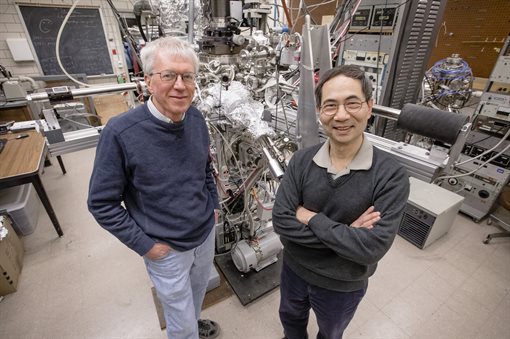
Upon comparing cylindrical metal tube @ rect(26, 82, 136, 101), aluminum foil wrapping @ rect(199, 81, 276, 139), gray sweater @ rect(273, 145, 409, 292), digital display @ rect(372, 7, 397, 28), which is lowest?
gray sweater @ rect(273, 145, 409, 292)

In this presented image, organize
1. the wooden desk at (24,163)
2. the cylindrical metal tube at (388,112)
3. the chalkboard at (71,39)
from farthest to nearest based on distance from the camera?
the chalkboard at (71,39) < the wooden desk at (24,163) < the cylindrical metal tube at (388,112)

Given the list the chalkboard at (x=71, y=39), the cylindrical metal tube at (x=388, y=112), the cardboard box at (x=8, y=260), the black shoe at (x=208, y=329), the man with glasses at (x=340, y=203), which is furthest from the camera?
the chalkboard at (x=71, y=39)

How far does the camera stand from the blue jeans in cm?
118

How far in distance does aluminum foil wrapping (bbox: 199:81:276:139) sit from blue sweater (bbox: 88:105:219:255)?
0.47 ft

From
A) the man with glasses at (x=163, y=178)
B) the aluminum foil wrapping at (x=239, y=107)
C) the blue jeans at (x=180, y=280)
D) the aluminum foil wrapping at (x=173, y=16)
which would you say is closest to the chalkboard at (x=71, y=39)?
the aluminum foil wrapping at (x=173, y=16)

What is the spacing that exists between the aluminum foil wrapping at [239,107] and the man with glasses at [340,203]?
0.26 meters

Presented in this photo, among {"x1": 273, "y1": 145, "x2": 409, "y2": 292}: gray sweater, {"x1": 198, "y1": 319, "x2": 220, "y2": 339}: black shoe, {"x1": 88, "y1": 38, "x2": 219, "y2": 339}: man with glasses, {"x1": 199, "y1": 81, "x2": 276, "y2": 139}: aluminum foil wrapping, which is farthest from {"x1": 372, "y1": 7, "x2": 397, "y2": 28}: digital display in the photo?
{"x1": 198, "y1": 319, "x2": 220, "y2": 339}: black shoe

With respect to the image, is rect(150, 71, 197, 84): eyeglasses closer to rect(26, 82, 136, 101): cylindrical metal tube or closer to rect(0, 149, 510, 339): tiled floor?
rect(26, 82, 136, 101): cylindrical metal tube

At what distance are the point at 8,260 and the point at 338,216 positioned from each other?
245 centimetres

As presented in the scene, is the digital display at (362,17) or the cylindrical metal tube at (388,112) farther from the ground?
the digital display at (362,17)

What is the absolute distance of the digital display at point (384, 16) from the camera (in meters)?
1.96

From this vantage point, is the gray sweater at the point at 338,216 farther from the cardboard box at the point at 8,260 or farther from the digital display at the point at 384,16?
the cardboard box at the point at 8,260

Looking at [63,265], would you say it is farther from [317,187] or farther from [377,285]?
[377,285]

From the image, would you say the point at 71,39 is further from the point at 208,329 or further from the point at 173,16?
the point at 208,329
